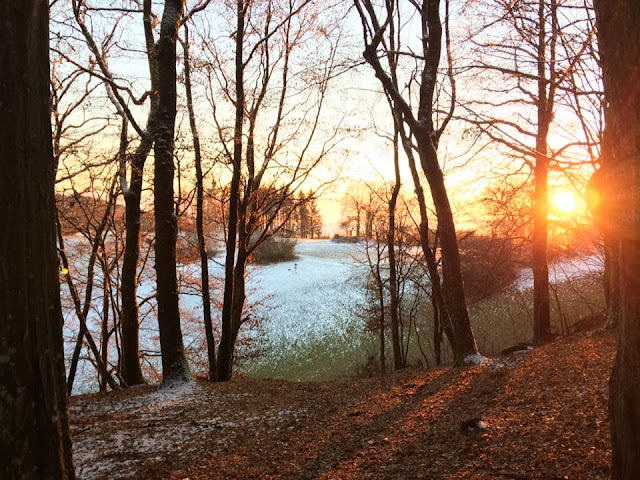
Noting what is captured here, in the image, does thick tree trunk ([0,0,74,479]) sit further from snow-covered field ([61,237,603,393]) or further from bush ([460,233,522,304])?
bush ([460,233,522,304])

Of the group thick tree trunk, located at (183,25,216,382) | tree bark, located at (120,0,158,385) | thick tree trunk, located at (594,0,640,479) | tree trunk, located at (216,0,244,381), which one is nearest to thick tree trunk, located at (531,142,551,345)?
tree trunk, located at (216,0,244,381)

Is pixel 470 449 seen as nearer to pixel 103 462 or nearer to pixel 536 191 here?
pixel 103 462

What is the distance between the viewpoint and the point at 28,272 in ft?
6.35

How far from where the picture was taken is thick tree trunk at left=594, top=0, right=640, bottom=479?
1.93m

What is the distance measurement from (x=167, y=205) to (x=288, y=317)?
16019 millimetres

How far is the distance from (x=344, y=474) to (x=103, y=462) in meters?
2.23

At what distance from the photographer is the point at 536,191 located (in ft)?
33.5

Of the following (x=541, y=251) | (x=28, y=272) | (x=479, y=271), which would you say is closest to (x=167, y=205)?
(x=28, y=272)

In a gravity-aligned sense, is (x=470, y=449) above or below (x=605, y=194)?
below

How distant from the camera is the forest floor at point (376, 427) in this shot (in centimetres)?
316

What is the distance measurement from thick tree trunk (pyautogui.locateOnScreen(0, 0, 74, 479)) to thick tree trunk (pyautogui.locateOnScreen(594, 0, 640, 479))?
2776 mm

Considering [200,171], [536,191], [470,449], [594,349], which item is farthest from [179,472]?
[536,191]

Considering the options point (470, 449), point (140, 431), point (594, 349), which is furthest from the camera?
point (594, 349)

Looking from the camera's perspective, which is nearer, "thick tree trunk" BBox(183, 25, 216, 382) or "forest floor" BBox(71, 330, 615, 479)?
"forest floor" BBox(71, 330, 615, 479)
